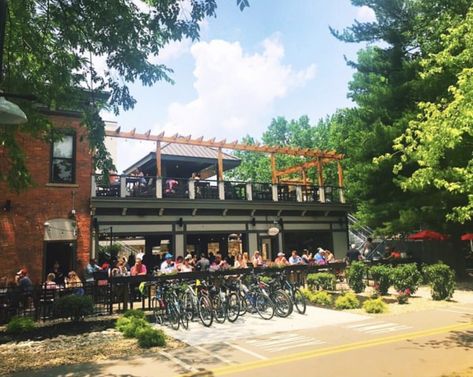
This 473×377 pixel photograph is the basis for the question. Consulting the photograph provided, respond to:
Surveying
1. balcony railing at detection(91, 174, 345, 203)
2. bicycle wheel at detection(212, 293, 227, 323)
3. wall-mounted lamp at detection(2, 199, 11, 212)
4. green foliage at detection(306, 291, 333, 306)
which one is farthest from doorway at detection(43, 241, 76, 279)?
green foliage at detection(306, 291, 333, 306)

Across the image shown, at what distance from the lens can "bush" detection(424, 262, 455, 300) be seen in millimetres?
12633

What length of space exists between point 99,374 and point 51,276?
6.91 m

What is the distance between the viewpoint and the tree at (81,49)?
790cm

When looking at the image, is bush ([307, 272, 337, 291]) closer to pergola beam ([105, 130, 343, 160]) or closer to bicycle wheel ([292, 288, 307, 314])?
bicycle wheel ([292, 288, 307, 314])

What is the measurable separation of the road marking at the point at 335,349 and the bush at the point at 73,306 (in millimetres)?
5269

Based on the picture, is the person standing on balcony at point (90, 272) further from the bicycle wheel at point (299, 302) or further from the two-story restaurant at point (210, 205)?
the bicycle wheel at point (299, 302)

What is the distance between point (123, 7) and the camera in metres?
8.05

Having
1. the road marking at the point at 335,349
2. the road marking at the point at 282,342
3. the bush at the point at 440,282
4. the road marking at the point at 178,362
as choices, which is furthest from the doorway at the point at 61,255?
the bush at the point at 440,282

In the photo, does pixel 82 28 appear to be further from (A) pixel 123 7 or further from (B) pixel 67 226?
(B) pixel 67 226

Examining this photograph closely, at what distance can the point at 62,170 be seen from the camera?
1566cm

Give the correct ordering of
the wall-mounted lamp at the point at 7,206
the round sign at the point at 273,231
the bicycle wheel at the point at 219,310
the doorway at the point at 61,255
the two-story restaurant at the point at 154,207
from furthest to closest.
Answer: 1. the round sign at the point at 273,231
2. the doorway at the point at 61,255
3. the two-story restaurant at the point at 154,207
4. the wall-mounted lamp at the point at 7,206
5. the bicycle wheel at the point at 219,310

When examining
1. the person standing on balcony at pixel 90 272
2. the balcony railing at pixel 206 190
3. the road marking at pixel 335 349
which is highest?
the balcony railing at pixel 206 190

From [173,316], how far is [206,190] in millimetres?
10423

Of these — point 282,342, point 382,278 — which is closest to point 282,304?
point 282,342
